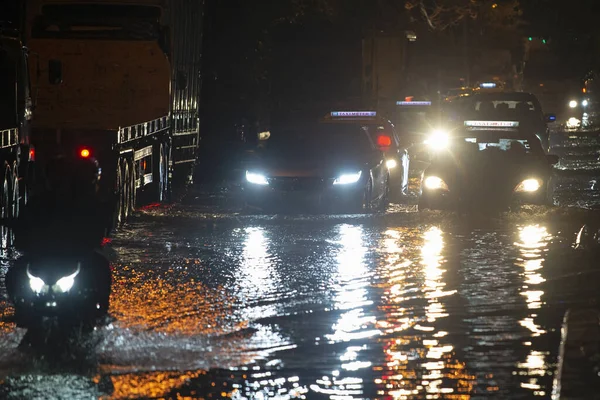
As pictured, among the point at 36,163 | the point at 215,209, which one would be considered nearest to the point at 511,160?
the point at 215,209

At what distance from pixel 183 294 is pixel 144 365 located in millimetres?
3413

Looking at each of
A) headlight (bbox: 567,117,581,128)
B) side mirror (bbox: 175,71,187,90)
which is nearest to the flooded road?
side mirror (bbox: 175,71,187,90)

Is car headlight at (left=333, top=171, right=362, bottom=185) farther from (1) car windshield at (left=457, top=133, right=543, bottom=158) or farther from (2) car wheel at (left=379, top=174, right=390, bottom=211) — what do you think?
(1) car windshield at (left=457, top=133, right=543, bottom=158)

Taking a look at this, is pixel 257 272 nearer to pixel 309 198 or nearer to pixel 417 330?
pixel 417 330

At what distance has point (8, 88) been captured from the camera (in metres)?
17.1

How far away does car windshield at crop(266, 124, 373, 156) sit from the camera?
21.0 meters

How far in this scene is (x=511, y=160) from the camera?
20312 mm

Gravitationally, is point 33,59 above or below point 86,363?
above

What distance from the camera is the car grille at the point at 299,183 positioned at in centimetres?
1980

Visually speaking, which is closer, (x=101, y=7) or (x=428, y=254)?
(x=428, y=254)

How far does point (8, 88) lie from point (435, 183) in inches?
259

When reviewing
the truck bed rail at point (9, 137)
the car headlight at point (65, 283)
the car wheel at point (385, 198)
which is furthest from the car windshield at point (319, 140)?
the car headlight at point (65, 283)

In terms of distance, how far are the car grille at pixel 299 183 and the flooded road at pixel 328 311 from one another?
0.78m

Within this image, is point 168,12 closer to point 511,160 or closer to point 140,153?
point 140,153
